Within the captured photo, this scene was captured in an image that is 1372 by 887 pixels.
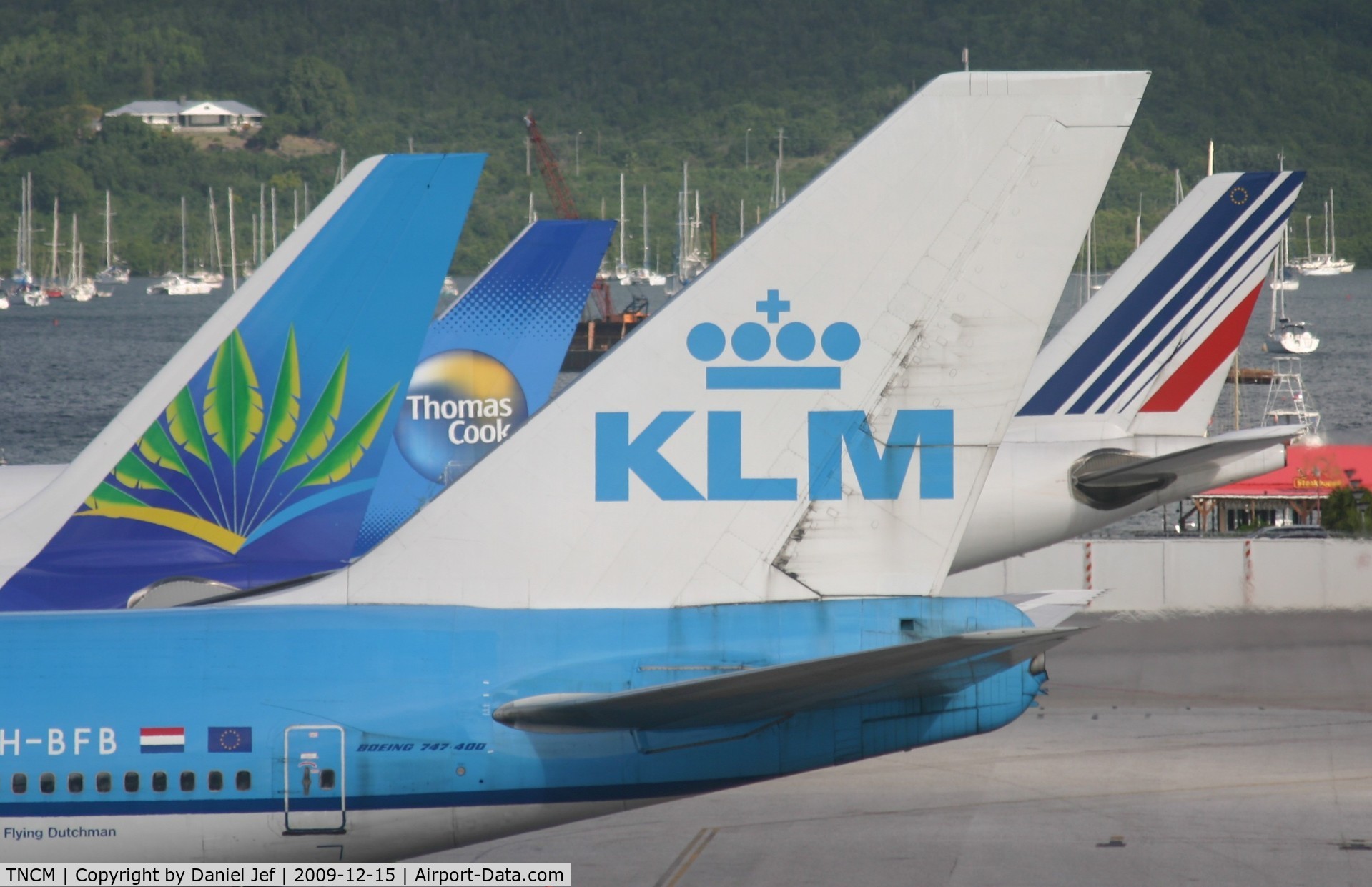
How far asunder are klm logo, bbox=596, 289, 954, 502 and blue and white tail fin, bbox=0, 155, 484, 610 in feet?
17.9

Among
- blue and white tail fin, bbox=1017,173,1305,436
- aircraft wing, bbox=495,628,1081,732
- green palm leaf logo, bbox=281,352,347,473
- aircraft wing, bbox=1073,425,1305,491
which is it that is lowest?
aircraft wing, bbox=495,628,1081,732

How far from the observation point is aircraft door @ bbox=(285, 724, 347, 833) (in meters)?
10.3

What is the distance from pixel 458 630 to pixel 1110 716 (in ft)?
49.3

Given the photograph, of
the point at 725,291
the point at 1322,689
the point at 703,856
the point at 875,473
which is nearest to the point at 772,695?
the point at 875,473

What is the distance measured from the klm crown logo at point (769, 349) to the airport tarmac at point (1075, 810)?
6697 millimetres

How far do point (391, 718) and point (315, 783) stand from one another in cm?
65

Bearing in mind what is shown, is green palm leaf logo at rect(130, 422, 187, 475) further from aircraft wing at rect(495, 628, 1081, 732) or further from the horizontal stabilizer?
the horizontal stabilizer

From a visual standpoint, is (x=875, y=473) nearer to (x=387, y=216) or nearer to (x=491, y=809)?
(x=491, y=809)

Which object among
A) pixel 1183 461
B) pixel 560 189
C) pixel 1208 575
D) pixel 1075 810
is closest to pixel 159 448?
pixel 1075 810

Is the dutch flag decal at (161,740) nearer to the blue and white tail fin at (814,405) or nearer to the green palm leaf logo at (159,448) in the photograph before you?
the blue and white tail fin at (814,405)

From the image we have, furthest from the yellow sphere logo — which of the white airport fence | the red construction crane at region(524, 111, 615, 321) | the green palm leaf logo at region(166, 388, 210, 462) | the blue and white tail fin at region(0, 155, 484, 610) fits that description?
the red construction crane at region(524, 111, 615, 321)

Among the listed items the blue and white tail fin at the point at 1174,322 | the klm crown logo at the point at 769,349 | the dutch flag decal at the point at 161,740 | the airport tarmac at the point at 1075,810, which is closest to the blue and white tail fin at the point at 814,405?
the klm crown logo at the point at 769,349

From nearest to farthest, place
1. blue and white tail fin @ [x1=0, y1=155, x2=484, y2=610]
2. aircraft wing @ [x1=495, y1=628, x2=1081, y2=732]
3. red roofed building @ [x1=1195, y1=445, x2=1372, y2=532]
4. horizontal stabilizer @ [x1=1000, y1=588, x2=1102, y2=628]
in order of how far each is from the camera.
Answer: aircraft wing @ [x1=495, y1=628, x2=1081, y2=732] < horizontal stabilizer @ [x1=1000, y1=588, x2=1102, y2=628] < blue and white tail fin @ [x1=0, y1=155, x2=484, y2=610] < red roofed building @ [x1=1195, y1=445, x2=1372, y2=532]

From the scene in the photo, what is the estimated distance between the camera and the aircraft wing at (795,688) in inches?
353
